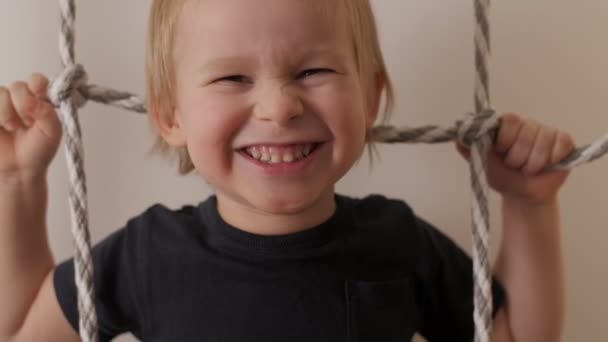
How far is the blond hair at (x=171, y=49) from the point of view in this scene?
0.59m

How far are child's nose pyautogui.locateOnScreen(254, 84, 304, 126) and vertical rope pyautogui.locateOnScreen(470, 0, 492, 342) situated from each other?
183mm

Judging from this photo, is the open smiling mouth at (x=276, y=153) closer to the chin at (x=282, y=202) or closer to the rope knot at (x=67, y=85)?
the chin at (x=282, y=202)

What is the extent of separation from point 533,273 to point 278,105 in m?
0.31

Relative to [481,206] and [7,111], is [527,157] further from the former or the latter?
[7,111]

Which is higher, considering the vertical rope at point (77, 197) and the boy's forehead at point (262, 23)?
the boy's forehead at point (262, 23)

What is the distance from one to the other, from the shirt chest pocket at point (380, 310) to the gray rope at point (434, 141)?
0.22 ft

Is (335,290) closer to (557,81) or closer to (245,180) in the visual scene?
(245,180)

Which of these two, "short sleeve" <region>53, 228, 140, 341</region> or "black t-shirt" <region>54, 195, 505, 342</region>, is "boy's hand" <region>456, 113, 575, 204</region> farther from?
"short sleeve" <region>53, 228, 140, 341</region>

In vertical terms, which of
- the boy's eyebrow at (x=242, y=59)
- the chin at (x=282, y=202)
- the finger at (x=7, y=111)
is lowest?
the chin at (x=282, y=202)

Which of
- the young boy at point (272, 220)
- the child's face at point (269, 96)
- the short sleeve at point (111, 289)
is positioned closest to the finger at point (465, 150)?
the young boy at point (272, 220)

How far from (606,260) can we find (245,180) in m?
0.46

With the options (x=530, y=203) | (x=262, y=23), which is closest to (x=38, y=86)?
(x=262, y=23)

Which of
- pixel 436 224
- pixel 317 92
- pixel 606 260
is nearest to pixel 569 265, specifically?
pixel 606 260

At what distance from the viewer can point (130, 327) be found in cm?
65
